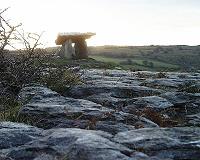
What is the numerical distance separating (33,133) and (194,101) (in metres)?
3.59

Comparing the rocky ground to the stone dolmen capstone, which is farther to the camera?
the stone dolmen capstone

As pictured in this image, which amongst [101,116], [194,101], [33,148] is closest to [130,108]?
[101,116]

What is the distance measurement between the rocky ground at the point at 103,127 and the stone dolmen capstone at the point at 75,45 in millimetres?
20270

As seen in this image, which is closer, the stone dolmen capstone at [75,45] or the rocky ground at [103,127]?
the rocky ground at [103,127]

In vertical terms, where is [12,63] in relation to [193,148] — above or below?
above

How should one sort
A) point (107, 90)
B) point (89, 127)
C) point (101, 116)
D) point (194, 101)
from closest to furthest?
1. point (89, 127)
2. point (101, 116)
3. point (194, 101)
4. point (107, 90)

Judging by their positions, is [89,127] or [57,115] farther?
[57,115]

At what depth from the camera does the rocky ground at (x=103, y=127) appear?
385 cm

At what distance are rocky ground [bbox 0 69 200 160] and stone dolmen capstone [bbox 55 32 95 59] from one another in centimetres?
2027

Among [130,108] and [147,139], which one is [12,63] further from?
Answer: [147,139]

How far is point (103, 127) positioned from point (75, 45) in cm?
2483

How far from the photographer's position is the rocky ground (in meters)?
3.85

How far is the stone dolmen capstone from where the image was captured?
2814 cm

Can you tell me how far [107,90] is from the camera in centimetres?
786
